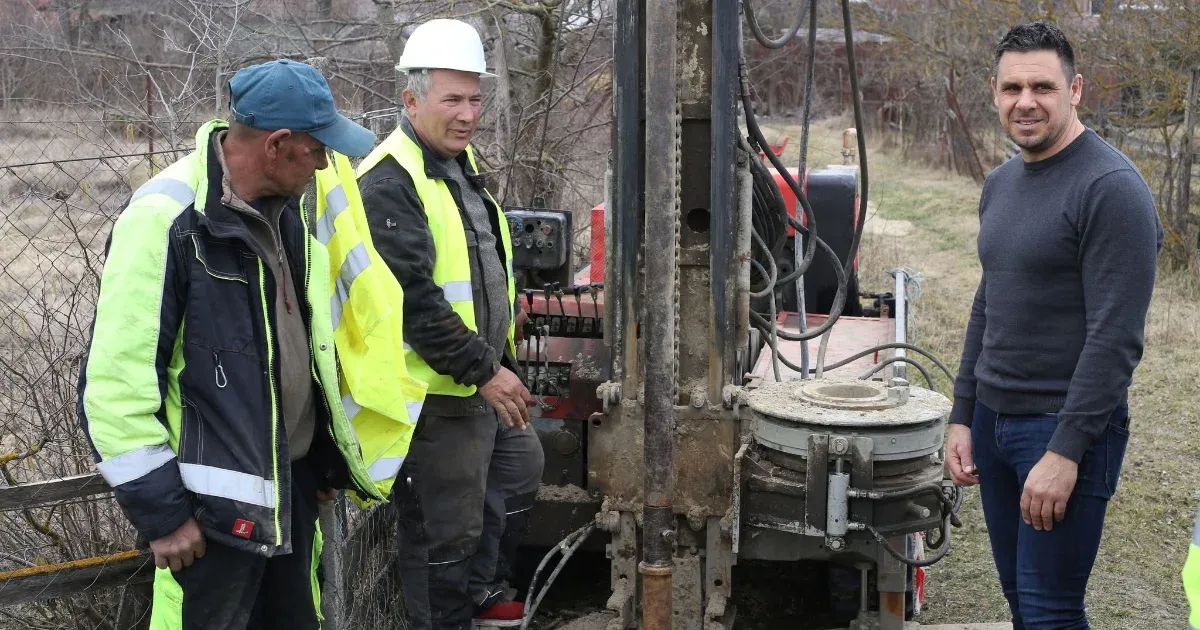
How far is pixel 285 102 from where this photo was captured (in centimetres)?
272

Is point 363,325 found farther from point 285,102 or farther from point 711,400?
point 711,400

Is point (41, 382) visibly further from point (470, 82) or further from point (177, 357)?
point (470, 82)

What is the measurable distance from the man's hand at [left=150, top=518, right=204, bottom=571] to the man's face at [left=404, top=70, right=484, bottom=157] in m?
1.60

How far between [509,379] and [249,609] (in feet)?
3.86

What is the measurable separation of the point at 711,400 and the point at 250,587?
1.60m

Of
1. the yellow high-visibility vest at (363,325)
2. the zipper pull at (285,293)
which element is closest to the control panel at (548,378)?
the yellow high-visibility vest at (363,325)

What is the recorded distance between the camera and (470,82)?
3.85 metres

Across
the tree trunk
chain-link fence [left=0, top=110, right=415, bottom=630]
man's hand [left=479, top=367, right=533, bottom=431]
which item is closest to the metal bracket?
man's hand [left=479, top=367, right=533, bottom=431]

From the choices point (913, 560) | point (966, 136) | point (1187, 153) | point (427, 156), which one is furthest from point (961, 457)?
point (966, 136)

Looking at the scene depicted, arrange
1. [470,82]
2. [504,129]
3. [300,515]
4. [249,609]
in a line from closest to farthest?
[249,609] → [300,515] → [470,82] → [504,129]

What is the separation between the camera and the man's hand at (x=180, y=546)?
262 centimetres

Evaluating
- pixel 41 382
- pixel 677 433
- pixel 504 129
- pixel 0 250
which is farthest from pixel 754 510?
pixel 0 250

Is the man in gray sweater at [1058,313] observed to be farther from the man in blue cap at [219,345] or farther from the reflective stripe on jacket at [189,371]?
the reflective stripe on jacket at [189,371]

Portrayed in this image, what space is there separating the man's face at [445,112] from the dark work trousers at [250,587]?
1.21m
